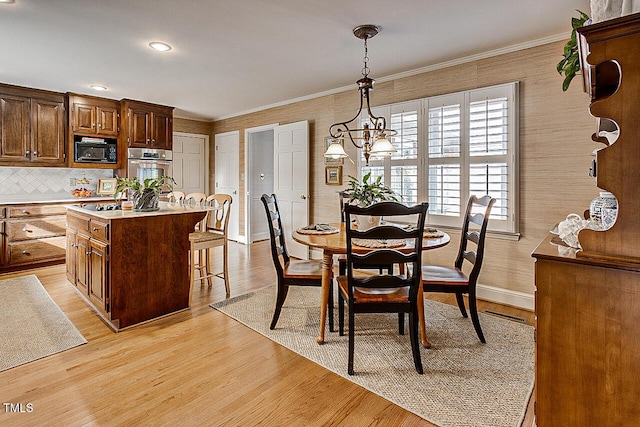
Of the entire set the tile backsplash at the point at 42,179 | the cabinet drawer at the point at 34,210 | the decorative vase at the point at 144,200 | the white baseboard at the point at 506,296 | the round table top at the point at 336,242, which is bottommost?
the white baseboard at the point at 506,296

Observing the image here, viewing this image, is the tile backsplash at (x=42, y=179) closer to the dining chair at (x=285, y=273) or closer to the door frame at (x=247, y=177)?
the door frame at (x=247, y=177)

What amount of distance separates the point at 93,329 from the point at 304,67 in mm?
3200

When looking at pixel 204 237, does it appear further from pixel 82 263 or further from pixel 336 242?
pixel 336 242

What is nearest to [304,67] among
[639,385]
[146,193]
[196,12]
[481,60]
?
[196,12]

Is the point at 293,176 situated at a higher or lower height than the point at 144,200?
higher

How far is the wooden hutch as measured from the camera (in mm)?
966

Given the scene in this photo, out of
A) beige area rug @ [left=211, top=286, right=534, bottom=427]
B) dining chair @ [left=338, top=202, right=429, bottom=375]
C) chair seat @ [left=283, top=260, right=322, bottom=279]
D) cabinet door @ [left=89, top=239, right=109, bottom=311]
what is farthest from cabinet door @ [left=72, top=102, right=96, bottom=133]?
dining chair @ [left=338, top=202, right=429, bottom=375]

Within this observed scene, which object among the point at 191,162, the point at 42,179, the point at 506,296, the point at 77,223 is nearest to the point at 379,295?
the point at 506,296

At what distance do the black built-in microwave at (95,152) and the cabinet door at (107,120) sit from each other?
0.57 ft

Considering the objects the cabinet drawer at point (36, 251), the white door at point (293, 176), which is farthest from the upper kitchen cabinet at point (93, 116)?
the white door at point (293, 176)

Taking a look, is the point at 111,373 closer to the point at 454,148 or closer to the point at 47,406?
the point at 47,406

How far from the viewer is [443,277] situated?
2.50m

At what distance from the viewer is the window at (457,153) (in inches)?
127

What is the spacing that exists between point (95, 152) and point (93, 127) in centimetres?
37
